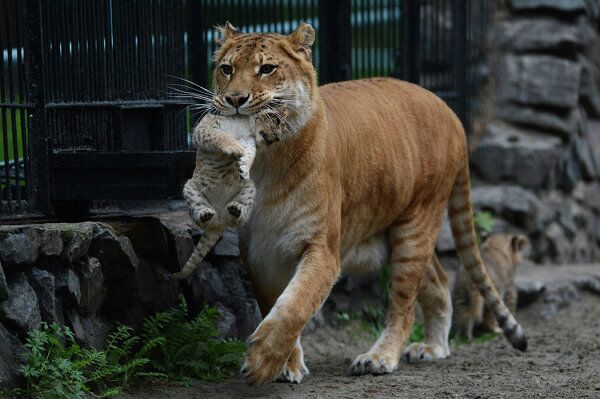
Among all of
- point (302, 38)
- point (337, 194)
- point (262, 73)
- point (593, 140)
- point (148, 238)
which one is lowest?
point (593, 140)

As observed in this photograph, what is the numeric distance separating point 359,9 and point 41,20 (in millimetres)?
3671

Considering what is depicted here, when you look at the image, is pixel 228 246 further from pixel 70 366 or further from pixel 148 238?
pixel 70 366

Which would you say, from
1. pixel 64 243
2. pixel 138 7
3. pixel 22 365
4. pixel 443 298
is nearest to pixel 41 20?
pixel 138 7

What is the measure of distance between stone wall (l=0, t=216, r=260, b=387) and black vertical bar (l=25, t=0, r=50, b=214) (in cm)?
49

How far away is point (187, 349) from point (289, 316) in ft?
2.90

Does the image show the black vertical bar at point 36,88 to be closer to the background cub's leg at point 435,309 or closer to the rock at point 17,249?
the rock at point 17,249

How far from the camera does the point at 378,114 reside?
6.61 m

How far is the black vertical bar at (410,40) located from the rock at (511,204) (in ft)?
5.26

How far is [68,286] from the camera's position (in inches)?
207

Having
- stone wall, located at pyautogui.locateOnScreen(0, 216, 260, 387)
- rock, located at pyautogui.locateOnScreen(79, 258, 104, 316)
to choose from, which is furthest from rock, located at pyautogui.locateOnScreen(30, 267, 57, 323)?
rock, located at pyautogui.locateOnScreen(79, 258, 104, 316)

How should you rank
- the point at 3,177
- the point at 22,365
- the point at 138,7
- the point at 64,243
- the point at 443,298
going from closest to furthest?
the point at 22,365 → the point at 64,243 → the point at 3,177 → the point at 138,7 → the point at 443,298

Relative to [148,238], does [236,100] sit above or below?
above

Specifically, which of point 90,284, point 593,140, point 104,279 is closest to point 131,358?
point 104,279

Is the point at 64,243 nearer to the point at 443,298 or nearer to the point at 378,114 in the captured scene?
the point at 378,114
